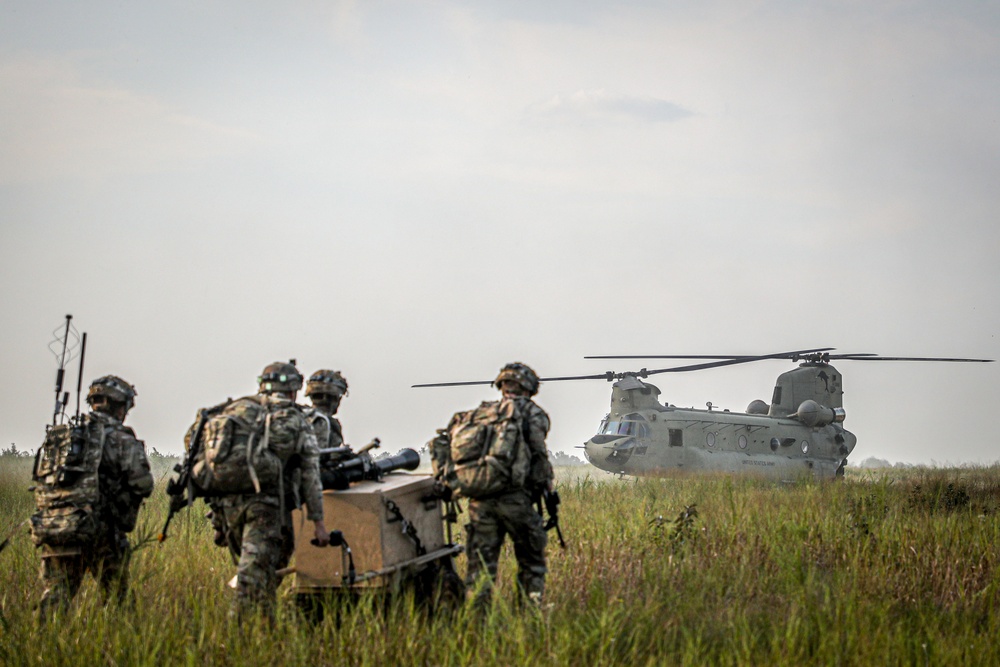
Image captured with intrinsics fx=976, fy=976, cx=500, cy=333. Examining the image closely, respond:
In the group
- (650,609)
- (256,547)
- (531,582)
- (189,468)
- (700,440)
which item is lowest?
(650,609)

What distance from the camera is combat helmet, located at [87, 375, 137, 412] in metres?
7.04

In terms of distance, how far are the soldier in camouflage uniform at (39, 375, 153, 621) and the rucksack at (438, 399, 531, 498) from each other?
215 centimetres

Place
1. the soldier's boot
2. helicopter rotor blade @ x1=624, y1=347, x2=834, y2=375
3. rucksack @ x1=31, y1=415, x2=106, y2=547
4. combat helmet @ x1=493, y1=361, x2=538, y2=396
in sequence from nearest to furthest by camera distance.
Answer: rucksack @ x1=31, y1=415, x2=106, y2=547, the soldier's boot, combat helmet @ x1=493, y1=361, x2=538, y2=396, helicopter rotor blade @ x1=624, y1=347, x2=834, y2=375

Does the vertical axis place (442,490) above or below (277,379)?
below

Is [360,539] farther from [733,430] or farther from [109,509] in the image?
[733,430]

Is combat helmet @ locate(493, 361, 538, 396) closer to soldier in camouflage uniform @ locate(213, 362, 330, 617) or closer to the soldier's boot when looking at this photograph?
the soldier's boot

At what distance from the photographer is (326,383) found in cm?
807

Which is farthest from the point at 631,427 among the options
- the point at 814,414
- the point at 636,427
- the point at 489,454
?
the point at 489,454

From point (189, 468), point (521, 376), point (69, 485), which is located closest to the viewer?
point (189, 468)

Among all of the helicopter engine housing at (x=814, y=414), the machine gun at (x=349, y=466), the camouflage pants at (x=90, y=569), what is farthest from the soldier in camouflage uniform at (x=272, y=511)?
the helicopter engine housing at (x=814, y=414)

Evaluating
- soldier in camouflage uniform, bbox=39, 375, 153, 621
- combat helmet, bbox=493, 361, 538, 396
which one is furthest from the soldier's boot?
Result: soldier in camouflage uniform, bbox=39, 375, 153, 621

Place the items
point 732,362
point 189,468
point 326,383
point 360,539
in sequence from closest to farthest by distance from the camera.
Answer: point 360,539 → point 189,468 → point 326,383 → point 732,362

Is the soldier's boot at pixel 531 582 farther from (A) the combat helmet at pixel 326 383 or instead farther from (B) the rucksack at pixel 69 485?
(B) the rucksack at pixel 69 485

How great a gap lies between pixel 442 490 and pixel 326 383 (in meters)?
1.76
